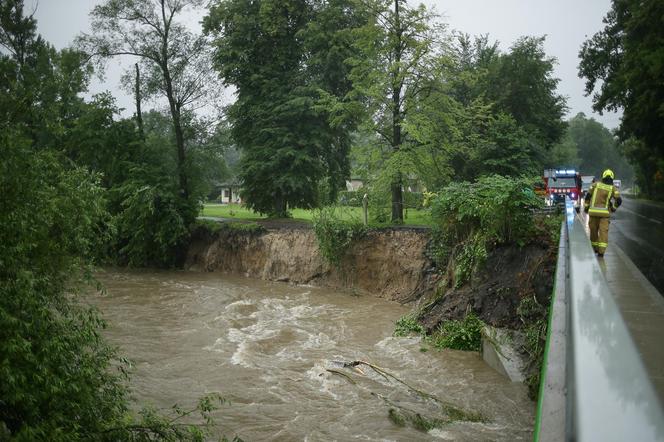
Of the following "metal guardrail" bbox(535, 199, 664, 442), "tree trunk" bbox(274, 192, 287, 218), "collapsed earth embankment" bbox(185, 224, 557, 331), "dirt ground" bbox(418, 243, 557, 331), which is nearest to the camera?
"metal guardrail" bbox(535, 199, 664, 442)

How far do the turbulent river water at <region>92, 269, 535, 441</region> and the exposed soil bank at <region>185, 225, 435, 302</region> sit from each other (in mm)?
1499

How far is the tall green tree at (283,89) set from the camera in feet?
99.9

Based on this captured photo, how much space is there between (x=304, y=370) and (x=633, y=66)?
85.5ft

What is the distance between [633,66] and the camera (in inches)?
1094

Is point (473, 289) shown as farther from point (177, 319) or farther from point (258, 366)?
point (177, 319)

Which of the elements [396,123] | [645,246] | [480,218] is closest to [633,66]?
[396,123]

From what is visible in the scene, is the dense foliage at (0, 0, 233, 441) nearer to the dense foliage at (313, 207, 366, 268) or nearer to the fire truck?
the dense foliage at (313, 207, 366, 268)

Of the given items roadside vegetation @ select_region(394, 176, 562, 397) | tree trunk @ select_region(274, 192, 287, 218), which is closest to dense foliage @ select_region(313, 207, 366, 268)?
roadside vegetation @ select_region(394, 176, 562, 397)

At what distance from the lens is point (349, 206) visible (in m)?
25.0

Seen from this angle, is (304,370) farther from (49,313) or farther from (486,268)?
(49,313)

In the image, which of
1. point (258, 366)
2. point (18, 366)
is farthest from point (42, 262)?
point (258, 366)

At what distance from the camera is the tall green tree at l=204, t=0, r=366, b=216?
99.9 feet

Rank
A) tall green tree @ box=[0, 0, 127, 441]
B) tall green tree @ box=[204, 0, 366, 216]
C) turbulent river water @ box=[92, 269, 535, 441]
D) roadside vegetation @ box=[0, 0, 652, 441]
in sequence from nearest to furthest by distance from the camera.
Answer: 1. tall green tree @ box=[0, 0, 127, 441]
2. turbulent river water @ box=[92, 269, 535, 441]
3. roadside vegetation @ box=[0, 0, 652, 441]
4. tall green tree @ box=[204, 0, 366, 216]

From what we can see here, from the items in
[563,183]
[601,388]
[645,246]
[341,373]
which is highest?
[563,183]
